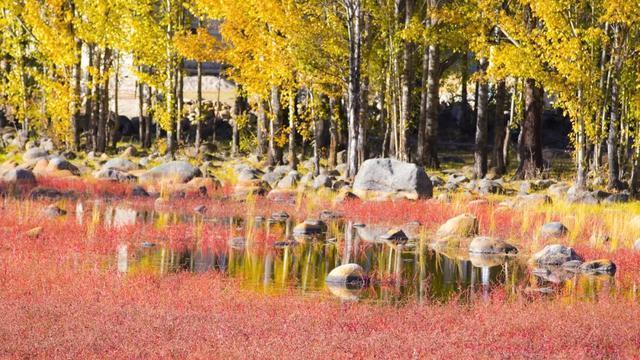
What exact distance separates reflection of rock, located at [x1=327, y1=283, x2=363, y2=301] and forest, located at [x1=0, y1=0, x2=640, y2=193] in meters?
13.7

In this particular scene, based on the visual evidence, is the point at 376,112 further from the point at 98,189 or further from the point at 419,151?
the point at 98,189

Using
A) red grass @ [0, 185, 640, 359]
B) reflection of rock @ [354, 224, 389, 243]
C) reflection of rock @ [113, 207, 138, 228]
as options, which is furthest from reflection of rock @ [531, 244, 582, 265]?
reflection of rock @ [113, 207, 138, 228]

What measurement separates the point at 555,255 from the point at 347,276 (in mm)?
4335

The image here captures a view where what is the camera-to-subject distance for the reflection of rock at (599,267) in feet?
54.3

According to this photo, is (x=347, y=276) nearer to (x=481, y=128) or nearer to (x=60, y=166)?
(x=481, y=128)

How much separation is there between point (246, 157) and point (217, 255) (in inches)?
965

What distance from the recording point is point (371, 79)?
36750mm

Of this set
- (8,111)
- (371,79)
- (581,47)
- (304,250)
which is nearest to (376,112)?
(371,79)

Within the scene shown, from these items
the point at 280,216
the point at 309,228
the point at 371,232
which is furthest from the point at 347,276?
the point at 280,216

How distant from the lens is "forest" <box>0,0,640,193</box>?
27.4m

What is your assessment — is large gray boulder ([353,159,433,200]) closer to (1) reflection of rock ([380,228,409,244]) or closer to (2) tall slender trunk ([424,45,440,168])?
(2) tall slender trunk ([424,45,440,168])

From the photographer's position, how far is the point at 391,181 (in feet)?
91.4

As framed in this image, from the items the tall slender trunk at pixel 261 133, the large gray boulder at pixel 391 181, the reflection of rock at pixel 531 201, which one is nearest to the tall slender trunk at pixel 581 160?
the reflection of rock at pixel 531 201

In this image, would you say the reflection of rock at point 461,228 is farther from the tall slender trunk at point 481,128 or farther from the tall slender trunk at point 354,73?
the tall slender trunk at point 481,128
